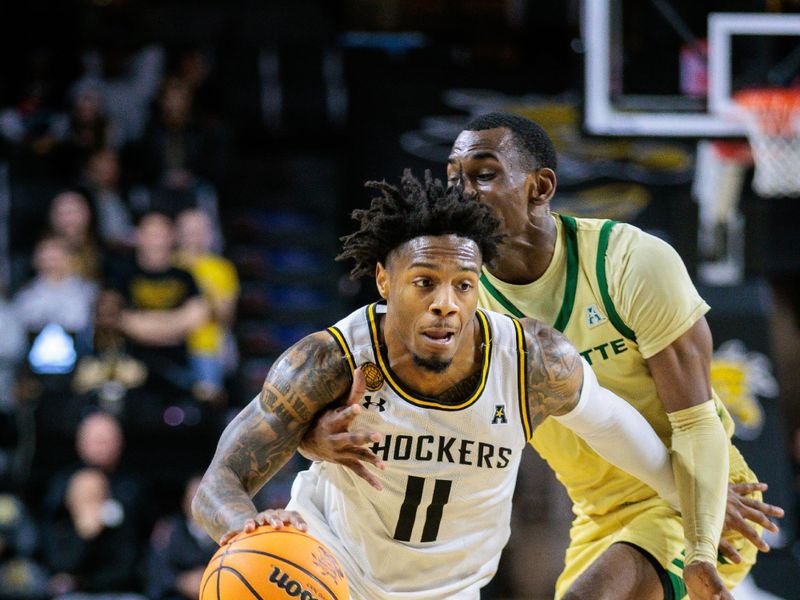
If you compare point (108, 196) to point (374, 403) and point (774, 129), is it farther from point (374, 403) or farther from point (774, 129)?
point (374, 403)

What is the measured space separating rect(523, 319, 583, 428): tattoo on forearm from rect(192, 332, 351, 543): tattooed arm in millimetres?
573

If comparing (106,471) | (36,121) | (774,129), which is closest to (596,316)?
(774,129)

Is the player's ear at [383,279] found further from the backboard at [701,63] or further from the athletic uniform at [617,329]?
the backboard at [701,63]

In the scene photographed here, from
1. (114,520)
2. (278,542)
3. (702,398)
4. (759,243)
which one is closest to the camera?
(278,542)

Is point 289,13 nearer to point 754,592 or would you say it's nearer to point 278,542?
point 754,592

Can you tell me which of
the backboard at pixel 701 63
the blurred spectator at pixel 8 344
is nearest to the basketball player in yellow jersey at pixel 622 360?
the backboard at pixel 701 63

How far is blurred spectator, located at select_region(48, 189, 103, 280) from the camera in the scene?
31.1 feet

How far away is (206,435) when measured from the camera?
350 inches

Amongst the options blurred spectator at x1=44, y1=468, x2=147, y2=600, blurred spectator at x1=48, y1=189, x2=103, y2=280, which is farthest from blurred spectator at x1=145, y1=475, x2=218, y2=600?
blurred spectator at x1=48, y1=189, x2=103, y2=280

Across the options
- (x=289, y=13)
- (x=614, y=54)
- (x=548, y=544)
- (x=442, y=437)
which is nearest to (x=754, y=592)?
(x=548, y=544)

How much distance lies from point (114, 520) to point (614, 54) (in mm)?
4486

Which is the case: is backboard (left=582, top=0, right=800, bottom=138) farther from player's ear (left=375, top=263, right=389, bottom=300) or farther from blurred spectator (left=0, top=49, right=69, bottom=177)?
blurred spectator (left=0, top=49, right=69, bottom=177)

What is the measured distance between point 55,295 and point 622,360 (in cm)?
603

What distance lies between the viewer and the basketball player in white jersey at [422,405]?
3691mm
